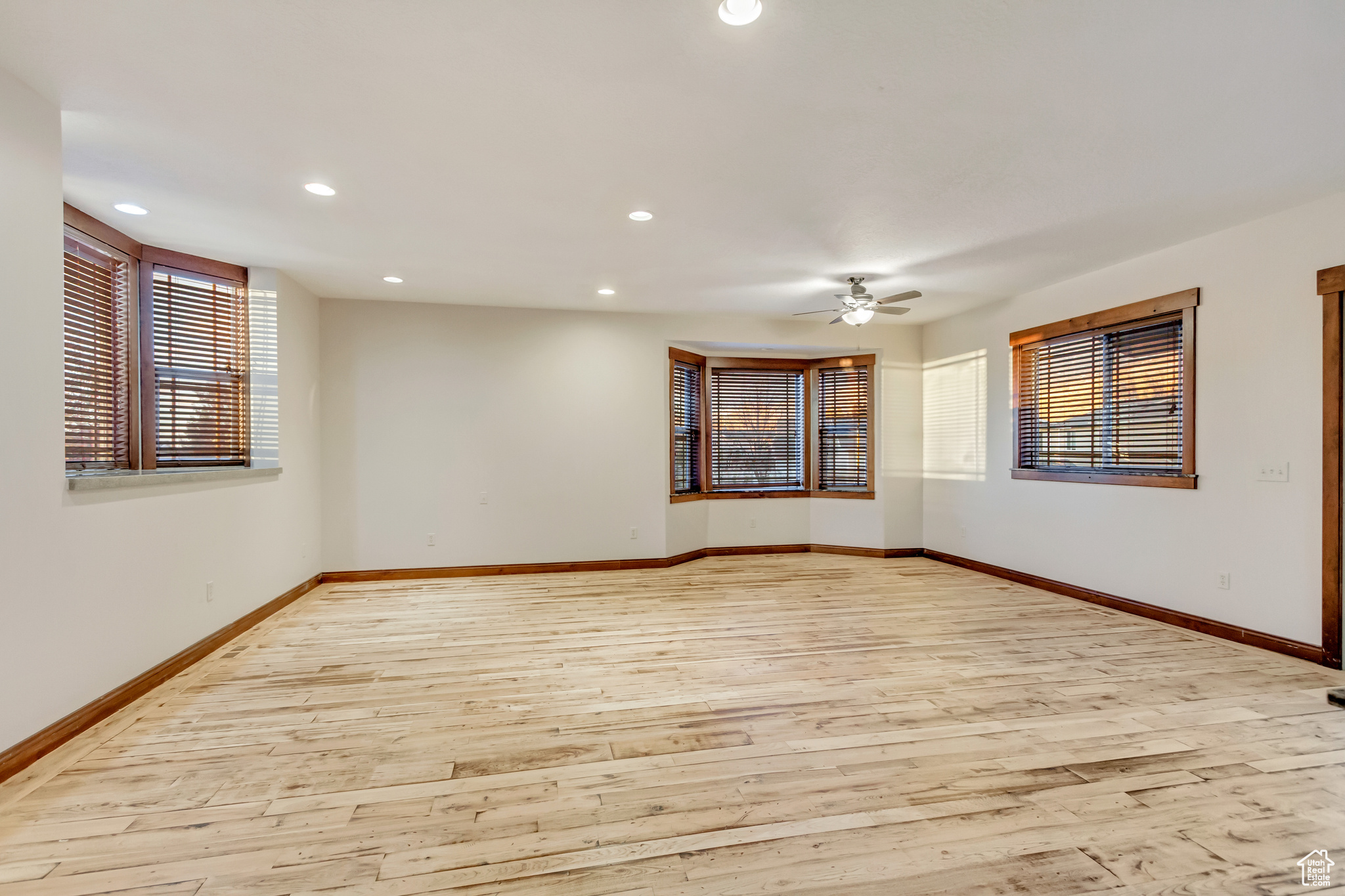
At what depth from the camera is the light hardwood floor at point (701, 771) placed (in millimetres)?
1794

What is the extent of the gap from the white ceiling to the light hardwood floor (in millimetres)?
2608

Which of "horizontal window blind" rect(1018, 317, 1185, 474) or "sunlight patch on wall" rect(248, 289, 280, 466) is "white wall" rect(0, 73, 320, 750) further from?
"horizontal window blind" rect(1018, 317, 1185, 474)

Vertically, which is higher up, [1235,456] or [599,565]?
[1235,456]

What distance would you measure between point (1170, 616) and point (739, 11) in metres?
4.77

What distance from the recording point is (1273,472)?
3738 mm

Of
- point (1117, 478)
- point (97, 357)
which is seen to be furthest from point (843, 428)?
point (97, 357)

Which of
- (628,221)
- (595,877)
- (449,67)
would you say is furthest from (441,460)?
(595,877)

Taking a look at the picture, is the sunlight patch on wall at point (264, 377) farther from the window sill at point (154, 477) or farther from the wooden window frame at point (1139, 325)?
the wooden window frame at point (1139, 325)

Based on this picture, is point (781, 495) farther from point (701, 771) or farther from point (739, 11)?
point (739, 11)

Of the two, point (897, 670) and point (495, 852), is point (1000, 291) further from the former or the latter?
point (495, 852)

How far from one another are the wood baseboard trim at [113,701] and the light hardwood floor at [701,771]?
0.08 m

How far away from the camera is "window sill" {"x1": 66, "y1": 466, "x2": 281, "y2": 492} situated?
2.78 metres

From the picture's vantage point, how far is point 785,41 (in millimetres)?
2078

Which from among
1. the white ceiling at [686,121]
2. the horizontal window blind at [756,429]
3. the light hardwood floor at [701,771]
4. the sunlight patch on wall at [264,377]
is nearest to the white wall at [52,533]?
the light hardwood floor at [701,771]
